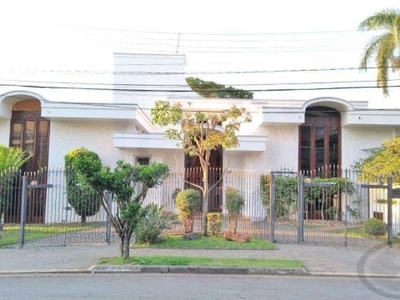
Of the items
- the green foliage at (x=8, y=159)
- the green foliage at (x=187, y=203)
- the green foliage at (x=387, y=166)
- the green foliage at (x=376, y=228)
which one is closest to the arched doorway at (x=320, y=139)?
the green foliage at (x=387, y=166)

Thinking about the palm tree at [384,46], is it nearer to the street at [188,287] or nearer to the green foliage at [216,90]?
the street at [188,287]

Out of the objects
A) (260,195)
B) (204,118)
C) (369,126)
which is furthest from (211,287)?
(369,126)

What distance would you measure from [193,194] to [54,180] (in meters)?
9.15

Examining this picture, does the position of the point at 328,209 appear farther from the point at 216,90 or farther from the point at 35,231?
the point at 216,90

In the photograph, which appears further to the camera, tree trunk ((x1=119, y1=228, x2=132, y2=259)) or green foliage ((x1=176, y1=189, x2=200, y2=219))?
green foliage ((x1=176, y1=189, x2=200, y2=219))

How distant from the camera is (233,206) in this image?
45.2 feet

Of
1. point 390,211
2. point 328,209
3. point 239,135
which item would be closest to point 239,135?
point 239,135

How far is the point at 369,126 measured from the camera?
20.8 metres

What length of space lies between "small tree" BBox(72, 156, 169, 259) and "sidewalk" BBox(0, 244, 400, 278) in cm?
110

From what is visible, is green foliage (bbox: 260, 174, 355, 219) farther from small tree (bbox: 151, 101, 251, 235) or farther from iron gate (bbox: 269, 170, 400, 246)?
small tree (bbox: 151, 101, 251, 235)

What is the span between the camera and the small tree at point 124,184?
31.3 ft

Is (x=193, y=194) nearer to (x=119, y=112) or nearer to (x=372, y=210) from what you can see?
(x=119, y=112)

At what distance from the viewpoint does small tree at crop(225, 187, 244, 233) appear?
45.3 feet

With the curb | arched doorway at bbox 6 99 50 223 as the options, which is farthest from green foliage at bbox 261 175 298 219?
arched doorway at bbox 6 99 50 223
